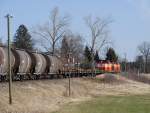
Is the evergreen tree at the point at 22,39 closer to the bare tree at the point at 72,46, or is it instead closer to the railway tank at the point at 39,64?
the bare tree at the point at 72,46

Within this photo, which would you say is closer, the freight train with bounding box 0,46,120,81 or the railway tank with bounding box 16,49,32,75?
the freight train with bounding box 0,46,120,81

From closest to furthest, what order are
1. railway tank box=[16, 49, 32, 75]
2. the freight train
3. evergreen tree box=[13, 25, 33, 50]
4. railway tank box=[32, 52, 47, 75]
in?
the freight train
railway tank box=[16, 49, 32, 75]
railway tank box=[32, 52, 47, 75]
evergreen tree box=[13, 25, 33, 50]

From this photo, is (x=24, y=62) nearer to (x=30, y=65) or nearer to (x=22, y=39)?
(x=30, y=65)

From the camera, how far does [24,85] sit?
38.2m

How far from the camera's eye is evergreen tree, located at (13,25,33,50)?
443 feet

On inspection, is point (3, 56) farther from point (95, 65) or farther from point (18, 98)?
point (95, 65)

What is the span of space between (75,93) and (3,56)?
11.5 meters

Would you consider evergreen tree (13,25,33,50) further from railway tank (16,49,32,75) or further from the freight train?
railway tank (16,49,32,75)

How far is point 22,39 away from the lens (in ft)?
448

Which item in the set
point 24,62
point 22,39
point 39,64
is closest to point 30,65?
point 24,62

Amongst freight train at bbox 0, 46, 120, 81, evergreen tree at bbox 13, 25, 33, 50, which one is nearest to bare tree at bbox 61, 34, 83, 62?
evergreen tree at bbox 13, 25, 33, 50

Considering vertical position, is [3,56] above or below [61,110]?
above

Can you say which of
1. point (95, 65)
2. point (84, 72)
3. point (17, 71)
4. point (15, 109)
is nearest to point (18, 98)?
point (15, 109)

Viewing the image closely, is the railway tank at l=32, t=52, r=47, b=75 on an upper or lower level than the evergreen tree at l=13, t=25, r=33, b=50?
lower
